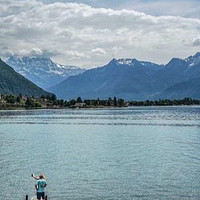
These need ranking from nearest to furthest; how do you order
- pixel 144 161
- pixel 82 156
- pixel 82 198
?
pixel 82 198, pixel 144 161, pixel 82 156

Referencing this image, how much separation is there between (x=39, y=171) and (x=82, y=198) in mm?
20075

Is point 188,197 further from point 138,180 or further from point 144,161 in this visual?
point 144,161

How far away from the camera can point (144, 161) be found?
280 feet

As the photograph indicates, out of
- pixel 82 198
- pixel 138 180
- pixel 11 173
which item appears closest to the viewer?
pixel 82 198

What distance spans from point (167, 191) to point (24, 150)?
50.6 metres

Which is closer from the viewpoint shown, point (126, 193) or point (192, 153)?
point (126, 193)

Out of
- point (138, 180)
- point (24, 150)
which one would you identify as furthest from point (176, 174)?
point (24, 150)

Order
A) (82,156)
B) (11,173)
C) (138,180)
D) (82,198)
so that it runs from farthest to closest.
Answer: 1. (82,156)
2. (11,173)
3. (138,180)
4. (82,198)

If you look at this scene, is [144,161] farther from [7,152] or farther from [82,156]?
[7,152]

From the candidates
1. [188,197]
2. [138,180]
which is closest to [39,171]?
[138,180]

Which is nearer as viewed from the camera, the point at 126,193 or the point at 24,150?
the point at 126,193

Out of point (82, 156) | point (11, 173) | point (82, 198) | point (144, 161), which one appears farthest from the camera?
point (82, 156)

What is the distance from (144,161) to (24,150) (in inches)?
1280

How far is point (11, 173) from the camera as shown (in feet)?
241
